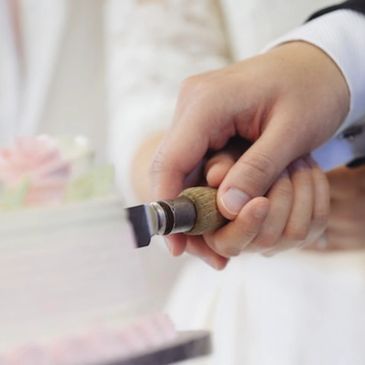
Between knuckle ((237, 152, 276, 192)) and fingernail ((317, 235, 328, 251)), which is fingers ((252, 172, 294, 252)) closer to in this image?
knuckle ((237, 152, 276, 192))

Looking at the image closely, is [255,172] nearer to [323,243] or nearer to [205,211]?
[205,211]

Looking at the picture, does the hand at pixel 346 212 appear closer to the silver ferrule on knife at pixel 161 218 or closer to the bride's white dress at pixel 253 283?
the bride's white dress at pixel 253 283

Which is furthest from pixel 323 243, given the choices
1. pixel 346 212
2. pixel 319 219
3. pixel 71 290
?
pixel 71 290

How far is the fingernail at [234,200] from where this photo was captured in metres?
0.30

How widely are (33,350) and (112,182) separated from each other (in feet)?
0.62

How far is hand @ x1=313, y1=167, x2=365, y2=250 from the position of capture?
47cm

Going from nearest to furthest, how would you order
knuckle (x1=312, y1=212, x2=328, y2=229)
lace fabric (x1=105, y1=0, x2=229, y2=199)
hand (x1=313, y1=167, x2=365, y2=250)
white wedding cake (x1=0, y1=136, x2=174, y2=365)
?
white wedding cake (x1=0, y1=136, x2=174, y2=365) < knuckle (x1=312, y1=212, x2=328, y2=229) < hand (x1=313, y1=167, x2=365, y2=250) < lace fabric (x1=105, y1=0, x2=229, y2=199)

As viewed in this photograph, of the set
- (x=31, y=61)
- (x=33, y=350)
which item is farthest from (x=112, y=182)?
(x=31, y=61)

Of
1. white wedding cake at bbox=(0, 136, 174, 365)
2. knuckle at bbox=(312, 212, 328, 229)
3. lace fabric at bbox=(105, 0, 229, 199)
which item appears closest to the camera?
white wedding cake at bbox=(0, 136, 174, 365)

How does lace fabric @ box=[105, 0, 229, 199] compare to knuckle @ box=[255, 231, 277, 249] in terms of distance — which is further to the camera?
lace fabric @ box=[105, 0, 229, 199]

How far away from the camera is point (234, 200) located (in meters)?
0.30

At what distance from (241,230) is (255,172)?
0.10ft

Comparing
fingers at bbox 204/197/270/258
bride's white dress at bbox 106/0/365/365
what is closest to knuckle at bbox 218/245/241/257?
fingers at bbox 204/197/270/258

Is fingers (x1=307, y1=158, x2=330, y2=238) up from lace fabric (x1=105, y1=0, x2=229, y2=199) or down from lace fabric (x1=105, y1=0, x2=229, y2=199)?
down
